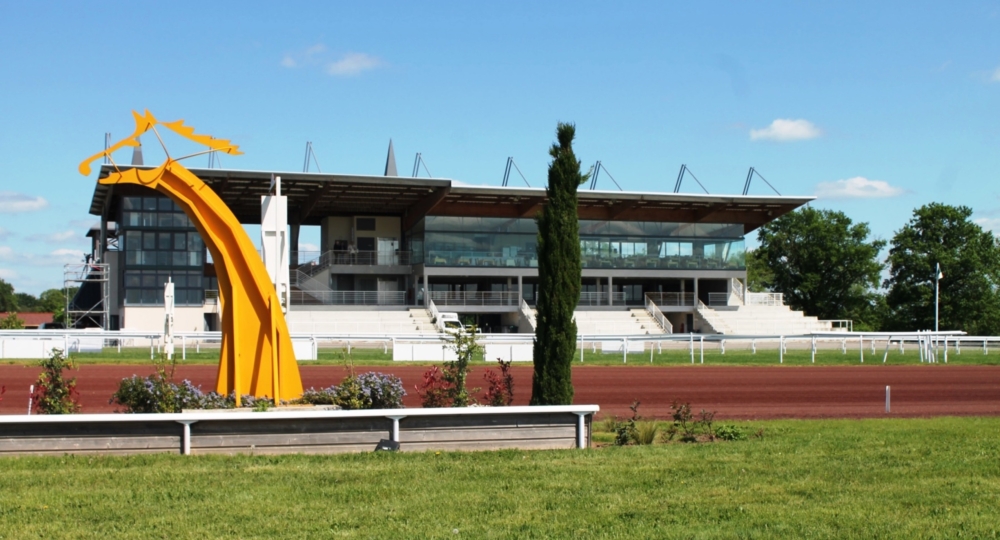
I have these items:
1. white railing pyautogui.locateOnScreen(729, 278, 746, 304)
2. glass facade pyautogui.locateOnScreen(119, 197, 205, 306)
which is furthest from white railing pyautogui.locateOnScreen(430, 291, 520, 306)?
white railing pyautogui.locateOnScreen(729, 278, 746, 304)

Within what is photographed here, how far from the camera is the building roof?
49.6 m

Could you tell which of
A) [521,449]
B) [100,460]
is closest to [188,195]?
[100,460]

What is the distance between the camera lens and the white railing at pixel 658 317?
55.6 m

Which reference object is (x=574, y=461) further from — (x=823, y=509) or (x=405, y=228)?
(x=405, y=228)

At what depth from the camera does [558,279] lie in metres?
12.8

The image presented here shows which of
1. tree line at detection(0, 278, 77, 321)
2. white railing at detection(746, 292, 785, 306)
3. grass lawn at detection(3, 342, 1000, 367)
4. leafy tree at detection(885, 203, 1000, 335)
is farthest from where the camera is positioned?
tree line at detection(0, 278, 77, 321)

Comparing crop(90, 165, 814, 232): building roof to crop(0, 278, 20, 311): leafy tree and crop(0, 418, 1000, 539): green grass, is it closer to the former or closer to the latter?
crop(0, 418, 1000, 539): green grass

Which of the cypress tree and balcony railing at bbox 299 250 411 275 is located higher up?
balcony railing at bbox 299 250 411 275

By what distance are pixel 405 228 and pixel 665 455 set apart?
5177cm

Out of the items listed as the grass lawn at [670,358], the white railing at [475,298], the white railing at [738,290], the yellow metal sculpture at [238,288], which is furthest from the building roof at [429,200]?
the yellow metal sculpture at [238,288]

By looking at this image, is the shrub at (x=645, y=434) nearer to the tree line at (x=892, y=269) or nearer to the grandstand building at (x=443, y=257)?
the grandstand building at (x=443, y=257)

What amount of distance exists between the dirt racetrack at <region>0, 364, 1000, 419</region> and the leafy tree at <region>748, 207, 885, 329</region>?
48.4 meters

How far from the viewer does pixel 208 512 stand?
6867 millimetres

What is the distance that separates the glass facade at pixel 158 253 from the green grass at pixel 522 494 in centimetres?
4346
